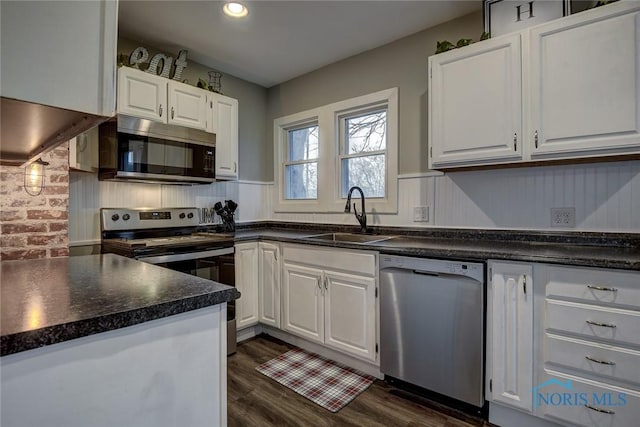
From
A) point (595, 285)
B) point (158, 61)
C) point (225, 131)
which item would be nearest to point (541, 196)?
point (595, 285)

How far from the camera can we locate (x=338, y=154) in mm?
3121

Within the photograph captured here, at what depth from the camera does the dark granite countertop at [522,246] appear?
152 cm

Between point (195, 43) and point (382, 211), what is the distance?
2057mm

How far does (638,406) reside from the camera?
4.58ft

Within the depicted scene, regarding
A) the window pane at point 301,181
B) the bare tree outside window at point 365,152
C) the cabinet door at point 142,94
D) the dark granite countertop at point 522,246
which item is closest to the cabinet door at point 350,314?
the dark granite countertop at point 522,246

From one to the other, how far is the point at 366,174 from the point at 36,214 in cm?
233

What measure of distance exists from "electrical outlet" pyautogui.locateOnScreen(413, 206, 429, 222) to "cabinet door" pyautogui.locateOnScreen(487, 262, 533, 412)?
846mm

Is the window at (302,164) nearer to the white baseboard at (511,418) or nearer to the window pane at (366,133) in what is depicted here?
the window pane at (366,133)

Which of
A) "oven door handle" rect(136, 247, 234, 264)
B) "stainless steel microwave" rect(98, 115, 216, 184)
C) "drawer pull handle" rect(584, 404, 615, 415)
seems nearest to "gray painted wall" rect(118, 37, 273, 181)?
"stainless steel microwave" rect(98, 115, 216, 184)

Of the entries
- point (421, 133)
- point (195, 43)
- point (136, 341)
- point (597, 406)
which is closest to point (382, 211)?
point (421, 133)

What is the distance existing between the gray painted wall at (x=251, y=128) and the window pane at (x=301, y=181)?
244mm

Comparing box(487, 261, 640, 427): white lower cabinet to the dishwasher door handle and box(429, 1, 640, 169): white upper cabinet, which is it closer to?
the dishwasher door handle

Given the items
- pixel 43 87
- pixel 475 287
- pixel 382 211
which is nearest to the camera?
pixel 43 87

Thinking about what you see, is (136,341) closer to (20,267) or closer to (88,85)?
(88,85)
